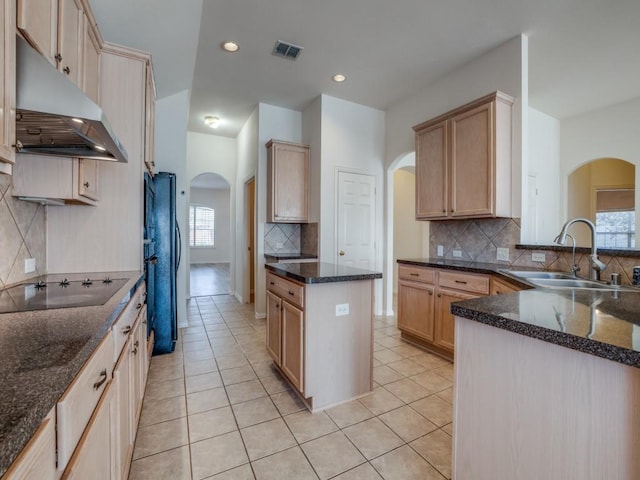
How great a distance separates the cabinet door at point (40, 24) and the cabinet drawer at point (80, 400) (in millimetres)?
1184

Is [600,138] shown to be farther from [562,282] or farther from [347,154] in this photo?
[562,282]

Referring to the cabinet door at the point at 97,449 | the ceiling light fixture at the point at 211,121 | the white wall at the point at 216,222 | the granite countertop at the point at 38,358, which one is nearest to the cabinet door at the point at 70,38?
the granite countertop at the point at 38,358

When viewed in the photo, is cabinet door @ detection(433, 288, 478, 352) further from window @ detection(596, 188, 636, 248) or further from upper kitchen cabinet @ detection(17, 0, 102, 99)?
window @ detection(596, 188, 636, 248)

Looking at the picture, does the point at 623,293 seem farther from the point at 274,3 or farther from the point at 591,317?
the point at 274,3

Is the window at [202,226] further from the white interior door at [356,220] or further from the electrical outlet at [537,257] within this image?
the electrical outlet at [537,257]

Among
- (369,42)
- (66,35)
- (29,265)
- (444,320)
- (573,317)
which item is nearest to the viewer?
(573,317)

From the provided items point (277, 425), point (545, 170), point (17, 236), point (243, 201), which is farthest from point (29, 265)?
point (545, 170)

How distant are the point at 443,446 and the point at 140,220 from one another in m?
2.49

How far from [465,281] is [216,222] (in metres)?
10.6

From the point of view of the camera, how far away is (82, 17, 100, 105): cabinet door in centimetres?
173

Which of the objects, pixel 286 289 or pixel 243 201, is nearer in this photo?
pixel 286 289

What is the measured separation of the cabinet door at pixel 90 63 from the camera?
1734 mm

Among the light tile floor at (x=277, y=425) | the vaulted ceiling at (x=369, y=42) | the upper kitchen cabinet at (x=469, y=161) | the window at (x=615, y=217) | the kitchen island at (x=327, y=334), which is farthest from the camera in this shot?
the window at (x=615, y=217)

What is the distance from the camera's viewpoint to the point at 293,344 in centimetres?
219
